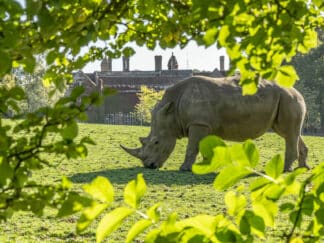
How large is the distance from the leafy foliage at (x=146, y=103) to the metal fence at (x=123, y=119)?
1.84 feet

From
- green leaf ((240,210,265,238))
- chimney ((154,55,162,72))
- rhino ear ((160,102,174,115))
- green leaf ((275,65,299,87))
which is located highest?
chimney ((154,55,162,72))

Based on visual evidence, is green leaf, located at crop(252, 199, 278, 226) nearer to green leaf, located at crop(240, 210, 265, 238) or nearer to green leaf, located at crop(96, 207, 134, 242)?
green leaf, located at crop(240, 210, 265, 238)

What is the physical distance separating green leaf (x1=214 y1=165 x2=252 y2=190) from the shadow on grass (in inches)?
357

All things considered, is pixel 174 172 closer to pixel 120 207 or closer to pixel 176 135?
pixel 176 135

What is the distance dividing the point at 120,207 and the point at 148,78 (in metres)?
54.2

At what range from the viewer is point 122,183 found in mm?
10203

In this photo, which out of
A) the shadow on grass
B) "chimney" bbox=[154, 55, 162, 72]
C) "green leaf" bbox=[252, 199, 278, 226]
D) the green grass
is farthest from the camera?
"chimney" bbox=[154, 55, 162, 72]

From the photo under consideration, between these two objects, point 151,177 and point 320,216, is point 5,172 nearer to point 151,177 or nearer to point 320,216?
point 320,216

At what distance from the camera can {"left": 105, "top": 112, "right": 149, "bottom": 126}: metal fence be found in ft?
168

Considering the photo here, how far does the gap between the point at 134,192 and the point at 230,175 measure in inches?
8.3

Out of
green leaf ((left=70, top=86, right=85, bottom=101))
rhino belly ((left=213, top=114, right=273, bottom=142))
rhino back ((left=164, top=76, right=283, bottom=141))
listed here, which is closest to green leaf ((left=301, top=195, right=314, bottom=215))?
green leaf ((left=70, top=86, right=85, bottom=101))

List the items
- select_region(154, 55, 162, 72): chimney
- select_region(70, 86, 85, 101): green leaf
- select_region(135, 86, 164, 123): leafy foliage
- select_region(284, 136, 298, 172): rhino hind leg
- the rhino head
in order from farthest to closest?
select_region(154, 55, 162, 72): chimney → select_region(135, 86, 164, 123): leafy foliage → select_region(284, 136, 298, 172): rhino hind leg → the rhino head → select_region(70, 86, 85, 101): green leaf

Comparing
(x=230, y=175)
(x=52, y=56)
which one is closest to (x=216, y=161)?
(x=230, y=175)

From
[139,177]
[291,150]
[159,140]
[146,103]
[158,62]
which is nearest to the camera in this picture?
[139,177]
